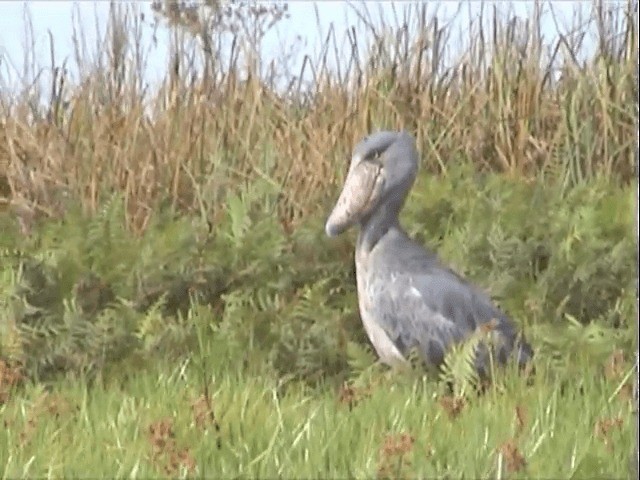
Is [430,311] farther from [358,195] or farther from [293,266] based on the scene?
[293,266]

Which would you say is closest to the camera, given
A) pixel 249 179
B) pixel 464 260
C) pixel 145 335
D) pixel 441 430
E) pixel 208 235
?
pixel 441 430

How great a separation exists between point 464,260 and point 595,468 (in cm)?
197

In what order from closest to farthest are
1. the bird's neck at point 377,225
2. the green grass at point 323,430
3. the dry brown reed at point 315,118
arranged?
the green grass at point 323,430, the bird's neck at point 377,225, the dry brown reed at point 315,118

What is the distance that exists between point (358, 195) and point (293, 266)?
2.52 feet

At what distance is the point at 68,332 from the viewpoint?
4.90 metres

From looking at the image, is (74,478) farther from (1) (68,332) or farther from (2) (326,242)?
(2) (326,242)

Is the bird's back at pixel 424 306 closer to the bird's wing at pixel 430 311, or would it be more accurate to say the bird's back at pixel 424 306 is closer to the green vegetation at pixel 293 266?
the bird's wing at pixel 430 311

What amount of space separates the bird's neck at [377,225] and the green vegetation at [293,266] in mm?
323

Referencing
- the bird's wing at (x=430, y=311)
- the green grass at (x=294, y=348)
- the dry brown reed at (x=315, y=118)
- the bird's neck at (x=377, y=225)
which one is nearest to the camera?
the green grass at (x=294, y=348)

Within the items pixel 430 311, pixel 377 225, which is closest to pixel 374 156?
pixel 377 225

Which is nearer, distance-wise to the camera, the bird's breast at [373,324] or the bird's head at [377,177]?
the bird's breast at [373,324]

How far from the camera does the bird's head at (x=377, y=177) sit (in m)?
4.61

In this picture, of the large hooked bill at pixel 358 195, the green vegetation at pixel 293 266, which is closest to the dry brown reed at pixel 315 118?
the green vegetation at pixel 293 266

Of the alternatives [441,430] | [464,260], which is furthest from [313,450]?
[464,260]
